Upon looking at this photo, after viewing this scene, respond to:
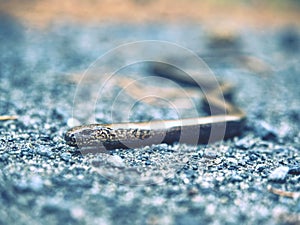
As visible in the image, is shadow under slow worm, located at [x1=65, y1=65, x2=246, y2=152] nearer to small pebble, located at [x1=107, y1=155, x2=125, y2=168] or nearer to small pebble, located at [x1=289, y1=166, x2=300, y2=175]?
small pebble, located at [x1=107, y1=155, x2=125, y2=168]

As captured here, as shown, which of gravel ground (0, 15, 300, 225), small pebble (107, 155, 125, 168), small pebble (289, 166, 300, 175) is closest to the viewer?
gravel ground (0, 15, 300, 225)

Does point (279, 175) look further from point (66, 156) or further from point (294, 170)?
point (66, 156)

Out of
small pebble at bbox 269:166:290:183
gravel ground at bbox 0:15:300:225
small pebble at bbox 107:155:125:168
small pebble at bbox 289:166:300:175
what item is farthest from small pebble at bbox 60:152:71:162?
small pebble at bbox 289:166:300:175

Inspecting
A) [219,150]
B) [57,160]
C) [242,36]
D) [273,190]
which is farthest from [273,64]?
[57,160]

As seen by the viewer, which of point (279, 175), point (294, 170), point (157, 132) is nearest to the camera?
point (279, 175)

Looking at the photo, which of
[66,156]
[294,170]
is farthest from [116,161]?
[294,170]

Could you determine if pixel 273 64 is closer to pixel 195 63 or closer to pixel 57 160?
pixel 195 63
